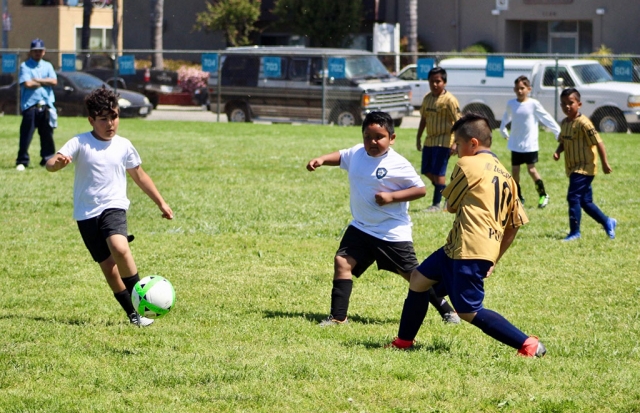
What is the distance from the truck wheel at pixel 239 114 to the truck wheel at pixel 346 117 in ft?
8.72

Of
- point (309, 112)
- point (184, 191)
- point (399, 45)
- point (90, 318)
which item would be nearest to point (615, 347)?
point (90, 318)

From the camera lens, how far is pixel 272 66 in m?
27.4

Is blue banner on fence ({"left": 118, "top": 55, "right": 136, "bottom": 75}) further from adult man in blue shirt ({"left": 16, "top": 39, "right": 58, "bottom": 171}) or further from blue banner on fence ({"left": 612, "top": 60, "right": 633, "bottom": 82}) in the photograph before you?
blue banner on fence ({"left": 612, "top": 60, "right": 633, "bottom": 82})

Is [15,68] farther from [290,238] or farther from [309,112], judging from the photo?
[290,238]

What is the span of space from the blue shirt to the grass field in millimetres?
2329

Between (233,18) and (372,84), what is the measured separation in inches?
721

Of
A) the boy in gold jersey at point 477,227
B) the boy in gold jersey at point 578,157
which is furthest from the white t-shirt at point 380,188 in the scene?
the boy in gold jersey at point 578,157

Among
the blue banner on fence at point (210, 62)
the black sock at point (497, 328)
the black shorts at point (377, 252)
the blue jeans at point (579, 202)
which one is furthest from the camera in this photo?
the blue banner on fence at point (210, 62)

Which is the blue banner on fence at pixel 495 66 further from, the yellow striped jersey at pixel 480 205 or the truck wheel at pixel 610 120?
the yellow striped jersey at pixel 480 205

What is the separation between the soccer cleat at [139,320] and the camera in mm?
6965

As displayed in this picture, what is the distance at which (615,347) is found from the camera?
640 centimetres

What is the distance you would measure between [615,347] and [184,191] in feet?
29.2

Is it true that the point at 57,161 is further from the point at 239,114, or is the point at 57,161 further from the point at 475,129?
the point at 239,114

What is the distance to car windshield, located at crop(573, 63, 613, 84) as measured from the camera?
82.4 feet
